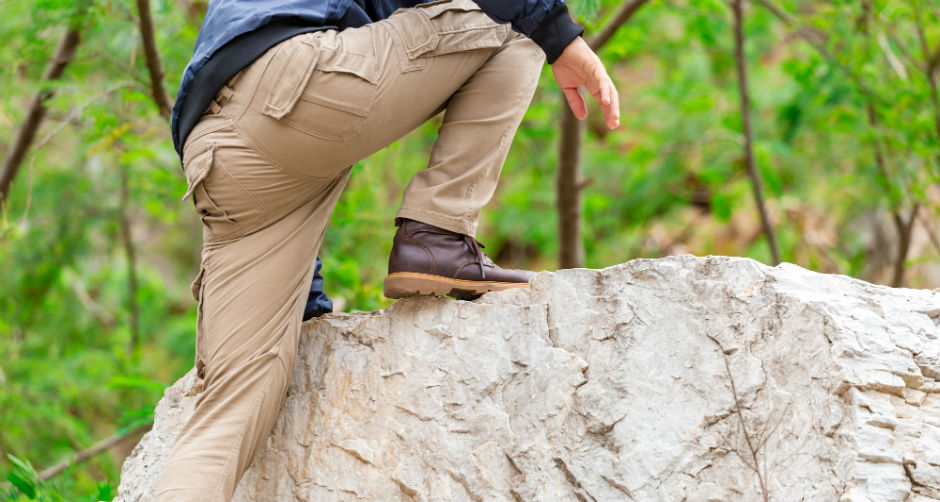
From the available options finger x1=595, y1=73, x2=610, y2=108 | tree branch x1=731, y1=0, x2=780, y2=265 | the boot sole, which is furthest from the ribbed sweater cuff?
tree branch x1=731, y1=0, x2=780, y2=265

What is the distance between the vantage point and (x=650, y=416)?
86.0 inches

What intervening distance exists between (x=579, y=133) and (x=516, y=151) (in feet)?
10.3

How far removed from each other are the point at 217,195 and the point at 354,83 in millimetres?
485

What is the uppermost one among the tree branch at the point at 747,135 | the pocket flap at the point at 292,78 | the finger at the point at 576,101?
the pocket flap at the point at 292,78

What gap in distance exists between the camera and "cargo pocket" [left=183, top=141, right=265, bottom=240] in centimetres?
215

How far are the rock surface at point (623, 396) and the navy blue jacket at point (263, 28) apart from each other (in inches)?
28.8

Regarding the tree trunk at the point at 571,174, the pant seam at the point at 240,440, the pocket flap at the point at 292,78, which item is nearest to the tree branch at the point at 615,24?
the tree trunk at the point at 571,174

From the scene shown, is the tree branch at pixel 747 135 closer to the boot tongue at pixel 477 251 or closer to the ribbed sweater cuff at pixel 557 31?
the boot tongue at pixel 477 251

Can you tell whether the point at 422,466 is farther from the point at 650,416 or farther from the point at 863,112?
the point at 863,112

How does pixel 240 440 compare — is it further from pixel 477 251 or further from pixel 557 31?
pixel 557 31

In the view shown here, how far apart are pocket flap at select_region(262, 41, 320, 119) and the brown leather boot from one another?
0.51m

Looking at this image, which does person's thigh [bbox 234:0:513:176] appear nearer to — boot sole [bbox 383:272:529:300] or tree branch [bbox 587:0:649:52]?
boot sole [bbox 383:272:529:300]

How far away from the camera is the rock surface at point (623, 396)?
2004 mm

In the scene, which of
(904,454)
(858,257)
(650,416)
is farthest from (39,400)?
(858,257)
